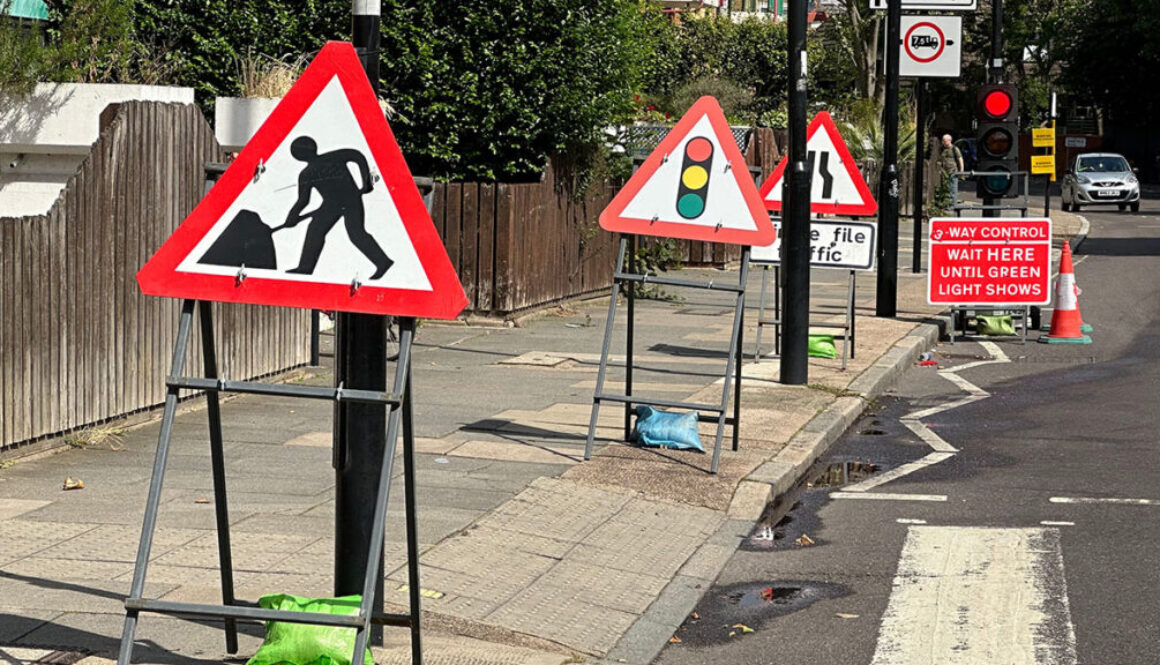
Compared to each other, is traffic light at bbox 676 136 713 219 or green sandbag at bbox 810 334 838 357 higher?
traffic light at bbox 676 136 713 219

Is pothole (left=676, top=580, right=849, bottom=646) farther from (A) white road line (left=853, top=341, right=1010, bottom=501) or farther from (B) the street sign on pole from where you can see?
(B) the street sign on pole

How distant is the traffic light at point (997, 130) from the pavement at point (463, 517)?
19.6 feet

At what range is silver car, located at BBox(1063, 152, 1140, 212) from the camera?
161ft

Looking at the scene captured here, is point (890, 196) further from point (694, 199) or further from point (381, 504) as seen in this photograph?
point (381, 504)

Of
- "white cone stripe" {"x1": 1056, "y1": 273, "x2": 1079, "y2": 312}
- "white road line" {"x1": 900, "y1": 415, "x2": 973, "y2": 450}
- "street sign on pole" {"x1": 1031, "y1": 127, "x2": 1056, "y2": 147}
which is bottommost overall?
"white road line" {"x1": 900, "y1": 415, "x2": 973, "y2": 450}

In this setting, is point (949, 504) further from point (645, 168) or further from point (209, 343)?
point (209, 343)

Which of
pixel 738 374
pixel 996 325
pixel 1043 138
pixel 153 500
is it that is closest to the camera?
pixel 153 500

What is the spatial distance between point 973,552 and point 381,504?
3.90 meters

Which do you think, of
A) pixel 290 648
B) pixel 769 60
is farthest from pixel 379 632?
pixel 769 60

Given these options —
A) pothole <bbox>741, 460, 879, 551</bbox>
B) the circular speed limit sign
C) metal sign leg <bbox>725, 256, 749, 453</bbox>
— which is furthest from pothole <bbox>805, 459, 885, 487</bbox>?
the circular speed limit sign

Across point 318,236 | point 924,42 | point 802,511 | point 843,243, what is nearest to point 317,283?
point 318,236

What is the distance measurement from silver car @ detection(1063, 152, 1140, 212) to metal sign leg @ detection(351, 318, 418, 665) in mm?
47386

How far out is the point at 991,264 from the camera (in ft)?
55.1

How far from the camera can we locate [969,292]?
1689cm
